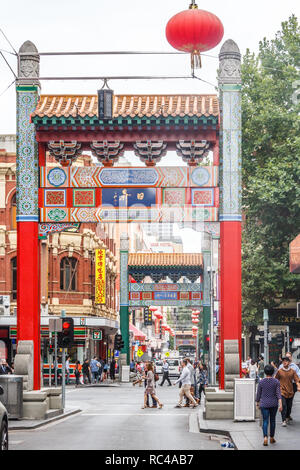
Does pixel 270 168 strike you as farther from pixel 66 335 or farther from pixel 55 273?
pixel 55 273

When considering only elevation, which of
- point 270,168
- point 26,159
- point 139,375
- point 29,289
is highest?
point 270,168

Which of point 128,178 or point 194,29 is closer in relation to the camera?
point 194,29

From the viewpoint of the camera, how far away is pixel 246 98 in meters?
45.7

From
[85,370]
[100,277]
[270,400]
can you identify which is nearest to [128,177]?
[270,400]

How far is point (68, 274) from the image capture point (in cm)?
5828

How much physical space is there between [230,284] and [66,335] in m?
7.35

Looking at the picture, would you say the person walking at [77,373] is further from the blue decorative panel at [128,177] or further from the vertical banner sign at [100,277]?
the blue decorative panel at [128,177]

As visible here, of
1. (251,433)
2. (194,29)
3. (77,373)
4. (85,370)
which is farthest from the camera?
(85,370)

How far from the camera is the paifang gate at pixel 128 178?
25266 mm

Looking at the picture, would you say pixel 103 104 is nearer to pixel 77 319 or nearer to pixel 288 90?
pixel 288 90

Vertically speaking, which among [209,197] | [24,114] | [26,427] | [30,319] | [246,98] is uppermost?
[246,98]

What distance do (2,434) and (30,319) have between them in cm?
1110
